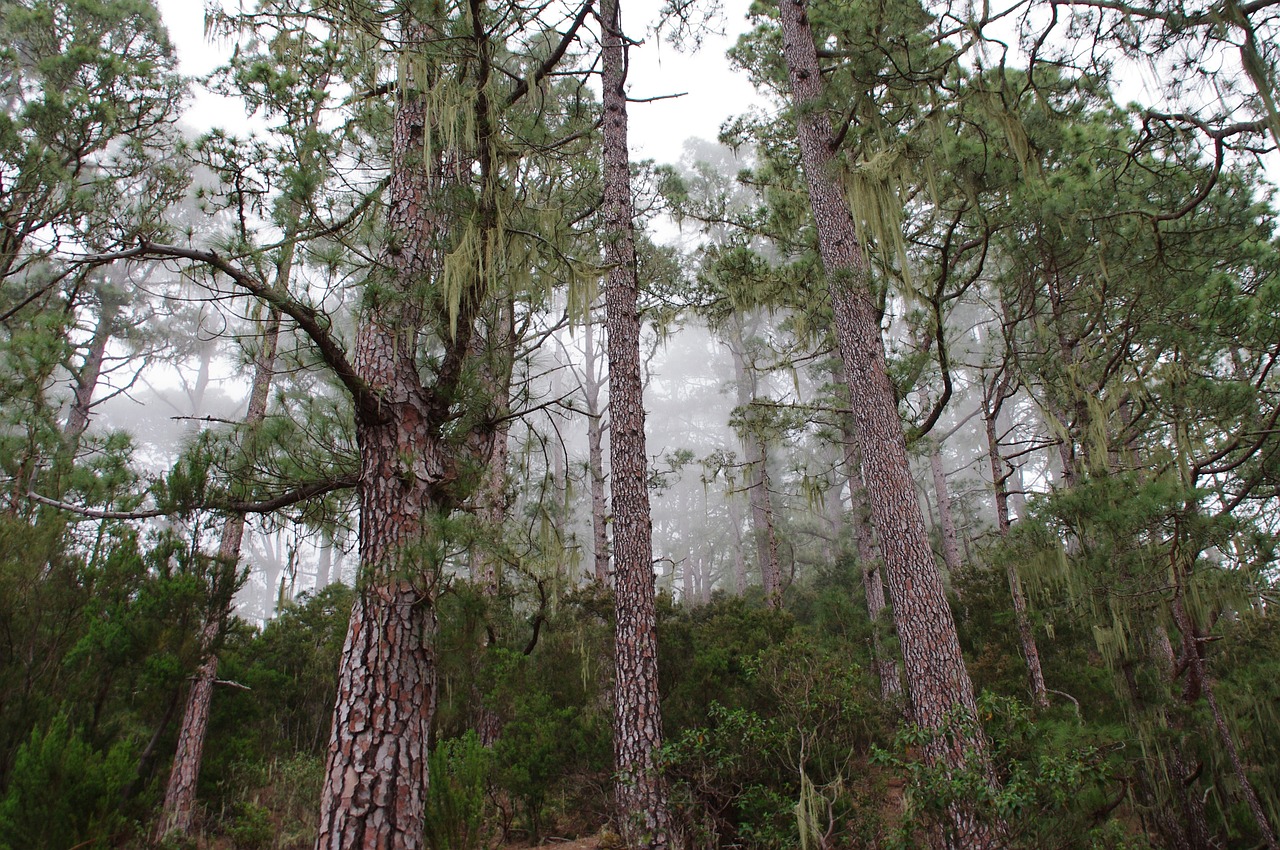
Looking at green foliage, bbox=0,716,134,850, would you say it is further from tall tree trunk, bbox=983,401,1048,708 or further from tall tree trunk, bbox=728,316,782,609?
tall tree trunk, bbox=983,401,1048,708

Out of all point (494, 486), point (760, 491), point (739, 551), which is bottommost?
point (494, 486)

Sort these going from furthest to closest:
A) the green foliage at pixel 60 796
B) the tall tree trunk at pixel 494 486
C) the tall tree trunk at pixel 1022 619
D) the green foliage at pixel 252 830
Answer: the tall tree trunk at pixel 1022 619
the green foliage at pixel 252 830
the tall tree trunk at pixel 494 486
the green foliage at pixel 60 796

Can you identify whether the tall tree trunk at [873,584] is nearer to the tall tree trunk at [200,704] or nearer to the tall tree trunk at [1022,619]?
the tall tree trunk at [1022,619]

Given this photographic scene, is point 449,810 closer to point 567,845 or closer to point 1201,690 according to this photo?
point 567,845

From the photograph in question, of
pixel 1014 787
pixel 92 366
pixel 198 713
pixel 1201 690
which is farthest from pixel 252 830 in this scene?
pixel 92 366

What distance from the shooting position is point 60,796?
3.44m

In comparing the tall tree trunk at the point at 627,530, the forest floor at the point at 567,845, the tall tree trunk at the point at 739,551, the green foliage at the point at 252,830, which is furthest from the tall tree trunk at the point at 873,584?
the tall tree trunk at the point at 739,551

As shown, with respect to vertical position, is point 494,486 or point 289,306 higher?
point 494,486

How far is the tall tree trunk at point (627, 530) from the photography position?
4.46m

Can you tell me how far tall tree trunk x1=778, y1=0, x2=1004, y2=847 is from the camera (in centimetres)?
443

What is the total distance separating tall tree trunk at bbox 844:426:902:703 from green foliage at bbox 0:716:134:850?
6171 mm

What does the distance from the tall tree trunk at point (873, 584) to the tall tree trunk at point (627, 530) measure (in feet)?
8.87

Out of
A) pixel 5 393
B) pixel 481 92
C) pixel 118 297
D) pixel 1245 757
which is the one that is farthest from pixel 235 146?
pixel 118 297

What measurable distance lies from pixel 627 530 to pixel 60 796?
3.74m
